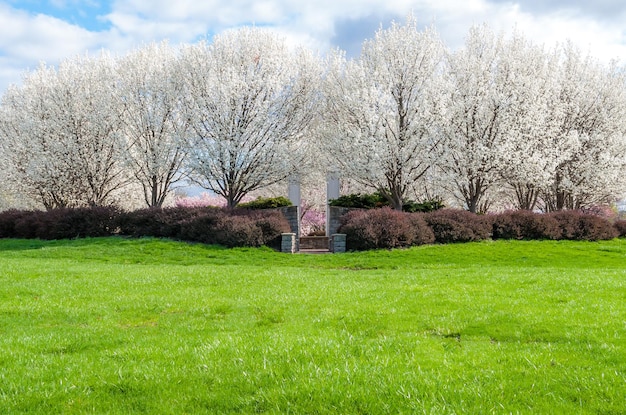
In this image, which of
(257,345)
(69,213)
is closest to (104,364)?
(257,345)

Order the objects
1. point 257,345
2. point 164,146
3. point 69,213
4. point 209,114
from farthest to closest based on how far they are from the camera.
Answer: point 164,146 < point 209,114 < point 69,213 < point 257,345

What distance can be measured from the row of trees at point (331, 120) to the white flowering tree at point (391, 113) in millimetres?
107

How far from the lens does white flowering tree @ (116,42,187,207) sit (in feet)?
107

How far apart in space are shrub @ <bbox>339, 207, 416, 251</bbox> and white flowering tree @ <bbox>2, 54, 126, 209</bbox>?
66.9 feet

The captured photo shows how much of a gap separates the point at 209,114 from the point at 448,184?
16721mm

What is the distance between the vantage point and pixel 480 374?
18.0 feet

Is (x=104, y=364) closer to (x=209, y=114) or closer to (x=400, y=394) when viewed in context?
(x=400, y=394)

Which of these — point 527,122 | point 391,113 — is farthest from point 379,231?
point 527,122

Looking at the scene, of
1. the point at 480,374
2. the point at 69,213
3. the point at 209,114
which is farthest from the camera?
the point at 209,114

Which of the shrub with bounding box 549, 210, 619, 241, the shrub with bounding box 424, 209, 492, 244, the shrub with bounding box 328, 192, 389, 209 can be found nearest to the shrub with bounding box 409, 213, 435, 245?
the shrub with bounding box 424, 209, 492, 244

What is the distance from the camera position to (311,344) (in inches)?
259

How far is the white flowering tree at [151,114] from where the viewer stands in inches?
1286

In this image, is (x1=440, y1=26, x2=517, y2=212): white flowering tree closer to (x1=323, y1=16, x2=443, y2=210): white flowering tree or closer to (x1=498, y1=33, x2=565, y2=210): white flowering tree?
(x1=498, y1=33, x2=565, y2=210): white flowering tree

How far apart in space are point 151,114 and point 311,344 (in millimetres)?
30328
